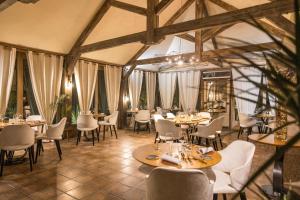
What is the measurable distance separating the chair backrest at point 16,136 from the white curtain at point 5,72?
195cm

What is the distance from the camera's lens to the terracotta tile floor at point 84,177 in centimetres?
298

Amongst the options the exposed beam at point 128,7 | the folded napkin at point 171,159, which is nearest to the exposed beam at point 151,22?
the exposed beam at point 128,7

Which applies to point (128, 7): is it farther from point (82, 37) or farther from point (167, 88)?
point (167, 88)

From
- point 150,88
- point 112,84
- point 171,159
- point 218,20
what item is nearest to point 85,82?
point 112,84

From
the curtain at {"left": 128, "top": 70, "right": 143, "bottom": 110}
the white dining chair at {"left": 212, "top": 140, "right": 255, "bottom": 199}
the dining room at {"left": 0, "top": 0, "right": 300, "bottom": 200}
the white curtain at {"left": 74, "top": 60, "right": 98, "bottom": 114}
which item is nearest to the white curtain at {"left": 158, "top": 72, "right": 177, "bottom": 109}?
the dining room at {"left": 0, "top": 0, "right": 300, "bottom": 200}

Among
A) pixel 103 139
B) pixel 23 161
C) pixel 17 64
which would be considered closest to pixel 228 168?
pixel 23 161

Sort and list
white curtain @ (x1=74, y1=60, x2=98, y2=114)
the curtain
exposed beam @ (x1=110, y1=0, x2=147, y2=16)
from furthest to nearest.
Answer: the curtain < white curtain @ (x1=74, y1=60, x2=98, y2=114) < exposed beam @ (x1=110, y1=0, x2=147, y2=16)

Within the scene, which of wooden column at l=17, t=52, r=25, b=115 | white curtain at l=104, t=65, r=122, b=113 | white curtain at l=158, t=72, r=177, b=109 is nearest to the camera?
wooden column at l=17, t=52, r=25, b=115

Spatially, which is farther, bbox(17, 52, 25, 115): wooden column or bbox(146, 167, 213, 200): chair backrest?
bbox(17, 52, 25, 115): wooden column

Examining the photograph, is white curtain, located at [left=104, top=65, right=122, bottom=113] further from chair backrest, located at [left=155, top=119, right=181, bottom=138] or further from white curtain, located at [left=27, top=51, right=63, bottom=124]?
chair backrest, located at [left=155, top=119, right=181, bottom=138]

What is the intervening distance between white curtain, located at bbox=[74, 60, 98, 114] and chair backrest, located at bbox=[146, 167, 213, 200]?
5984 mm

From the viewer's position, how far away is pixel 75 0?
17.1ft

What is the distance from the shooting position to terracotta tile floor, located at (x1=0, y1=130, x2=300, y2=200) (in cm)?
298

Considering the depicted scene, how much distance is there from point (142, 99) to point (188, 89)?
2.15 metres
